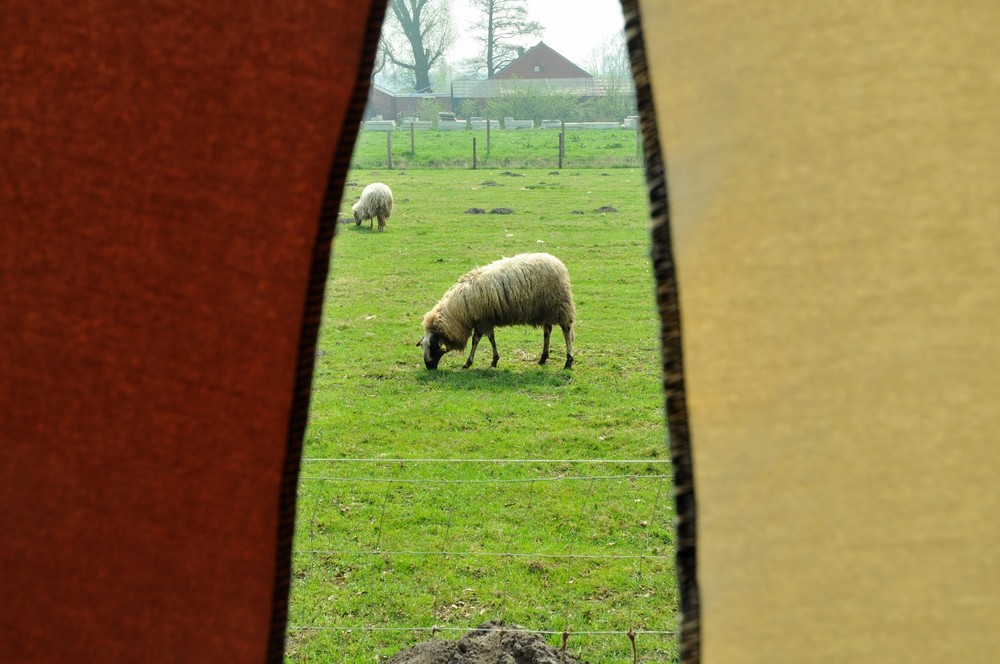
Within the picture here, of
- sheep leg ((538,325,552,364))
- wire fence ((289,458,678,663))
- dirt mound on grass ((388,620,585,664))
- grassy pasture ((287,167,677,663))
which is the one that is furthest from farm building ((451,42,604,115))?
dirt mound on grass ((388,620,585,664))

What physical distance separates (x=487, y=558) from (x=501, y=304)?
12.3 feet

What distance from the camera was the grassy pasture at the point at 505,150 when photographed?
22953 millimetres

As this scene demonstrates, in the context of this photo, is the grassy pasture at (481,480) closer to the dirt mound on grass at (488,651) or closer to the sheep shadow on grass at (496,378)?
the sheep shadow on grass at (496,378)

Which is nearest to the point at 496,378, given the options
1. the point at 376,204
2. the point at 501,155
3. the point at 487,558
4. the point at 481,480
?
the point at 481,480

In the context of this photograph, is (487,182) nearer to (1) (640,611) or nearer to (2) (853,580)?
(1) (640,611)

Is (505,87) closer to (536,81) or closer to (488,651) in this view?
(536,81)

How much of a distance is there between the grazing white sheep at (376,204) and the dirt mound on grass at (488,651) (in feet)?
37.8

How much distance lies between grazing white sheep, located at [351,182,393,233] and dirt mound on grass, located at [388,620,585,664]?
11520 mm

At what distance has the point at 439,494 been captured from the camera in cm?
566

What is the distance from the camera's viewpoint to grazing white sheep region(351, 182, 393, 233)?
14648mm

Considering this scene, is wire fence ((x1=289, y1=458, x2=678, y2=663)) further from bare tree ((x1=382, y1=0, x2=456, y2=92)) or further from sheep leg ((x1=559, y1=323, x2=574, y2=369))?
bare tree ((x1=382, y1=0, x2=456, y2=92))

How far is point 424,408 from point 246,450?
19.3 ft

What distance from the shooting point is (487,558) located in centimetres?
482

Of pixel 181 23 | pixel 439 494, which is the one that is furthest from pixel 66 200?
pixel 439 494
